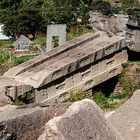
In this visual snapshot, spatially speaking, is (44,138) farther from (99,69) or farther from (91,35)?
(91,35)

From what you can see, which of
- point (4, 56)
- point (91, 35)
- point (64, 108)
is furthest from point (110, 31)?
point (64, 108)

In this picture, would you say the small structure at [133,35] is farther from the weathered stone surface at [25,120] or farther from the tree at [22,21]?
the weathered stone surface at [25,120]

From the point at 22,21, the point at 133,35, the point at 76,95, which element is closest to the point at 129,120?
the point at 76,95

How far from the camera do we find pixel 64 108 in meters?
4.27

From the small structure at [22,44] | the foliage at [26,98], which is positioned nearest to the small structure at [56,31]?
the small structure at [22,44]

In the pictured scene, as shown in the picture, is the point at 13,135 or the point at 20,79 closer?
the point at 13,135

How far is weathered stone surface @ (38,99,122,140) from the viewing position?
358 centimetres

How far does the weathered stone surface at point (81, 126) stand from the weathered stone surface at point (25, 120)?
0.30 m

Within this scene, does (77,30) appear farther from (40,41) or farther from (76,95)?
(76,95)

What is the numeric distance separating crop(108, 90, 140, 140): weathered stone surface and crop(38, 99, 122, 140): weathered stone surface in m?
0.97

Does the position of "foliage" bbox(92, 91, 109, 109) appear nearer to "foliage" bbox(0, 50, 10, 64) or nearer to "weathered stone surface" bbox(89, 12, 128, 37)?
"weathered stone surface" bbox(89, 12, 128, 37)

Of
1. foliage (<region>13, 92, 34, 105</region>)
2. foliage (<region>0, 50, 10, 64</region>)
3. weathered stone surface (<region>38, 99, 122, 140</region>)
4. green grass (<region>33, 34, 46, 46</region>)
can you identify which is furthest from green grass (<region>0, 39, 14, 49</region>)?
weathered stone surface (<region>38, 99, 122, 140</region>)

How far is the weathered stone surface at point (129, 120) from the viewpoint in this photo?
5016mm

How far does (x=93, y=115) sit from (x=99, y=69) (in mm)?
10831
